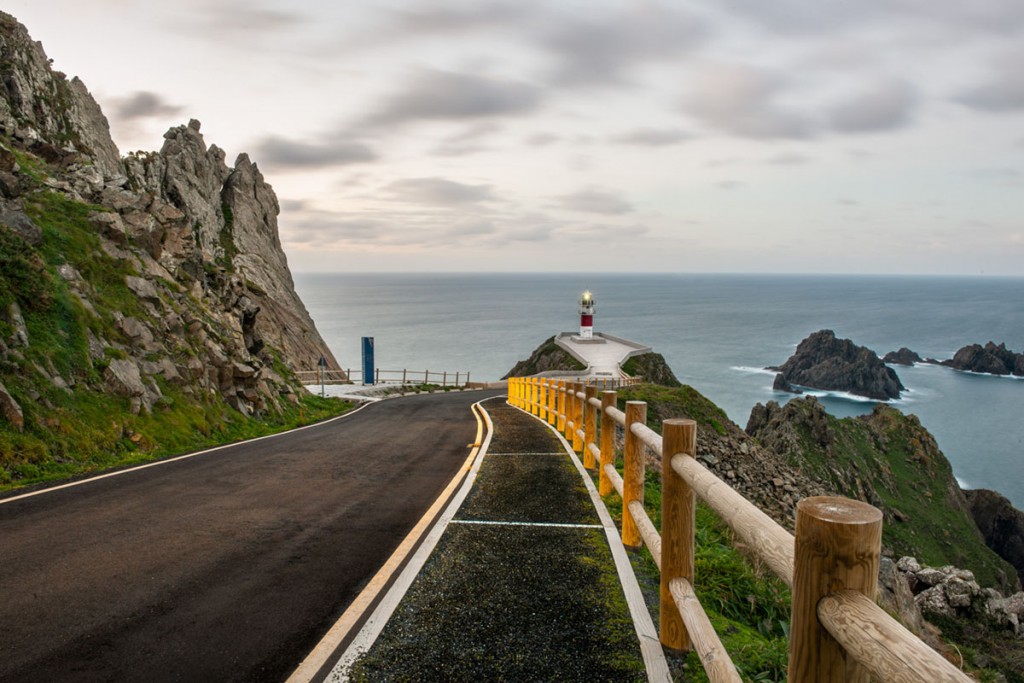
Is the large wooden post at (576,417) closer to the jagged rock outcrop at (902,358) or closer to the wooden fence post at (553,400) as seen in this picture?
the wooden fence post at (553,400)

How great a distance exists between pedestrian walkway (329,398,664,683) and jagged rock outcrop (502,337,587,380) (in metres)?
50.2

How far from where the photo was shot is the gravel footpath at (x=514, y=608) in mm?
3758

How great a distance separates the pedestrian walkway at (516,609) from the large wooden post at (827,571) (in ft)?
6.00

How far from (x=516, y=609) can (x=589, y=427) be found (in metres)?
6.01

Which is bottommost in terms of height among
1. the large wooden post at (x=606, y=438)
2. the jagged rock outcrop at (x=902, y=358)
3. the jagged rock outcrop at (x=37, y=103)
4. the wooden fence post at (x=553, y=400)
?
the jagged rock outcrop at (x=902, y=358)

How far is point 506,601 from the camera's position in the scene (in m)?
4.70

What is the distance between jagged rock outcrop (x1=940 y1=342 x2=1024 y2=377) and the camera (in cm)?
11894

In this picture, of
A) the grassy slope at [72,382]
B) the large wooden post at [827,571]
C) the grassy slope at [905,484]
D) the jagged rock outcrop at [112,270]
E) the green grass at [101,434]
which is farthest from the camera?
the grassy slope at [905,484]

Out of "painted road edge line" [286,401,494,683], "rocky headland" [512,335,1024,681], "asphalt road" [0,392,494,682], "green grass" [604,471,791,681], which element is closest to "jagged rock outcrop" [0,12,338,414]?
"asphalt road" [0,392,494,682]

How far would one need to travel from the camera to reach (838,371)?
10244cm

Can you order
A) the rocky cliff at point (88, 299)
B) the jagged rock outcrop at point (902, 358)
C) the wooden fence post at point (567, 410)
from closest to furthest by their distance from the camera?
the rocky cliff at point (88, 299), the wooden fence post at point (567, 410), the jagged rock outcrop at point (902, 358)

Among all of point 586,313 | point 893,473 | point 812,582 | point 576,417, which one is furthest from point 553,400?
point 586,313

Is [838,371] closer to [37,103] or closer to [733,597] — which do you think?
[37,103]

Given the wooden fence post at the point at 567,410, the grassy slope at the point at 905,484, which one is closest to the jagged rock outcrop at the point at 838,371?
the grassy slope at the point at 905,484
